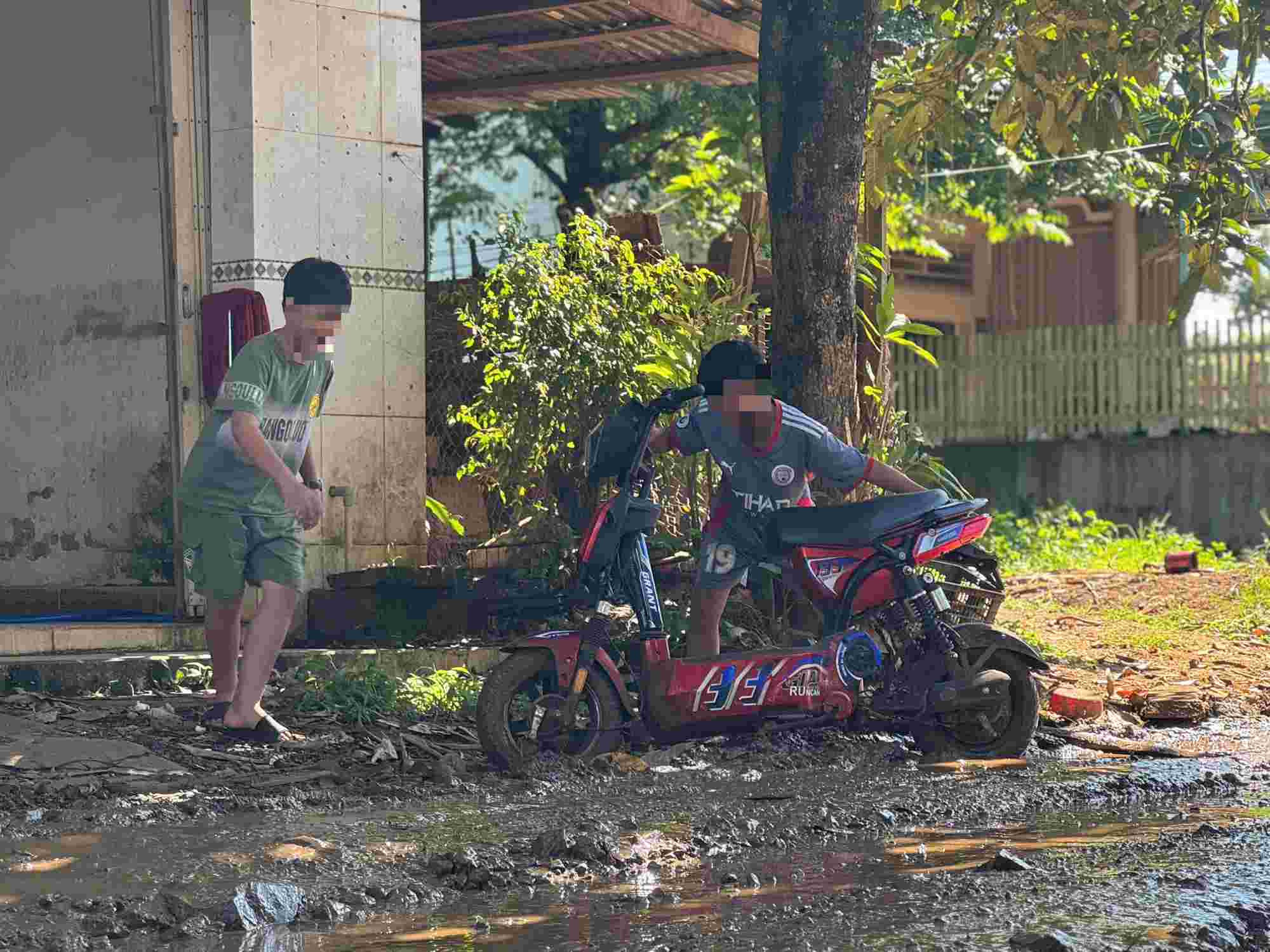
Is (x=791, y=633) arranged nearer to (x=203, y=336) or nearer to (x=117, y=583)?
(x=203, y=336)

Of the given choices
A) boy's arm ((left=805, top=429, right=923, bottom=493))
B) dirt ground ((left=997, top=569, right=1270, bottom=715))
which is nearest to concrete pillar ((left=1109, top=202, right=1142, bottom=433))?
dirt ground ((left=997, top=569, right=1270, bottom=715))

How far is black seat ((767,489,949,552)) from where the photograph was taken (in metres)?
6.45

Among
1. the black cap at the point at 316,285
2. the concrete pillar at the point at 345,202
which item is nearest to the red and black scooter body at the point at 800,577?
the black cap at the point at 316,285

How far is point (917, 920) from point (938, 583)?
2.82m

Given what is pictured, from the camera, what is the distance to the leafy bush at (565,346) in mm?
8680

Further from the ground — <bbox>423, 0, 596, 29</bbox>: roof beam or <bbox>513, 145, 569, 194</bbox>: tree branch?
<bbox>513, 145, 569, 194</bbox>: tree branch

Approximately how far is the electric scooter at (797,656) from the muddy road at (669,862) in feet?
0.67

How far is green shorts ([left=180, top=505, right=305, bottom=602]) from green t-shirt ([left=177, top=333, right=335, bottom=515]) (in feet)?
0.14

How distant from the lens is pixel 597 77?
13.0 m

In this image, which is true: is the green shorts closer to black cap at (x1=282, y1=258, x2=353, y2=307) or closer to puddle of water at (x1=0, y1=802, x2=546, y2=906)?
black cap at (x1=282, y1=258, x2=353, y2=307)

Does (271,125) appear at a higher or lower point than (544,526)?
higher

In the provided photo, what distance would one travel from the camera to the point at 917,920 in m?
4.11

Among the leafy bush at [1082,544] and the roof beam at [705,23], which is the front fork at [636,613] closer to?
the roof beam at [705,23]

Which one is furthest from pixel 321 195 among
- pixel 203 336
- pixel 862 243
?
pixel 862 243
